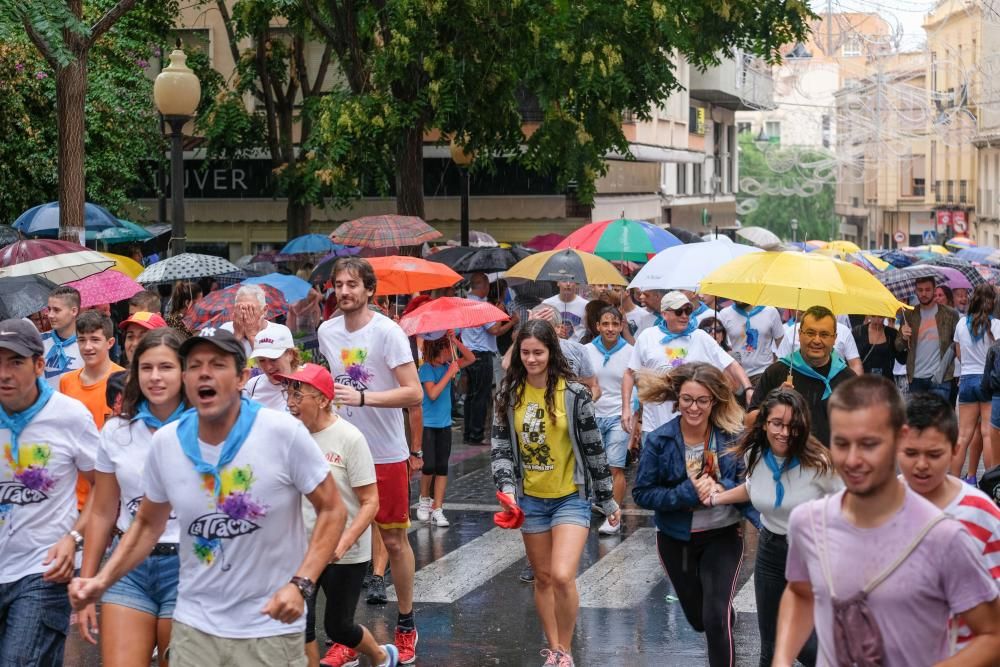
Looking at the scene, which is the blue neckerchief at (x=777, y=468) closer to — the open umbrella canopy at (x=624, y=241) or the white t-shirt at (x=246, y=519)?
the white t-shirt at (x=246, y=519)

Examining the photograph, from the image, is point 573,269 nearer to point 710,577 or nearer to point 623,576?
point 623,576

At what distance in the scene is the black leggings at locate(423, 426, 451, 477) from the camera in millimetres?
12141

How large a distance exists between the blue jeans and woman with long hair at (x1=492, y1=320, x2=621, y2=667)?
244 centimetres

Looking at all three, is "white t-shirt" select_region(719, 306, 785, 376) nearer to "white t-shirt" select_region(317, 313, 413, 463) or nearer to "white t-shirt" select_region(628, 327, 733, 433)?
"white t-shirt" select_region(628, 327, 733, 433)

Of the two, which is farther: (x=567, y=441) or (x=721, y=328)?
(x=721, y=328)

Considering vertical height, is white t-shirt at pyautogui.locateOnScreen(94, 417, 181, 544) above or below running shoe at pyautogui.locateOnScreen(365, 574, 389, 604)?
above

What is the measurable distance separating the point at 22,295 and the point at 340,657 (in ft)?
12.7

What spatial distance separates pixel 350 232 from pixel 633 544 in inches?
302

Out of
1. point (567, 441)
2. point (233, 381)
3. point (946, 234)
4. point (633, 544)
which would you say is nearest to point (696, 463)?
point (567, 441)

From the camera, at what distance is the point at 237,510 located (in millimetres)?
4824

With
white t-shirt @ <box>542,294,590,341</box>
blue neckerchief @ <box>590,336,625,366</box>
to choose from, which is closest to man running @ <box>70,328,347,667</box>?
blue neckerchief @ <box>590,336,625,366</box>

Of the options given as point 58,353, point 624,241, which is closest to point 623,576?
point 58,353

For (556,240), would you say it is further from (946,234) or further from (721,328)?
(946,234)

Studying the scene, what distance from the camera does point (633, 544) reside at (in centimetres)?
1120
